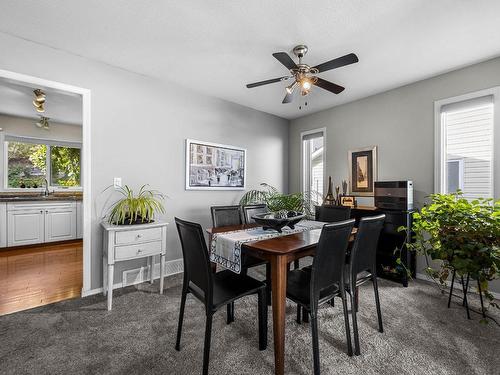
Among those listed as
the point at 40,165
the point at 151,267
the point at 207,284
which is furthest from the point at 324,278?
the point at 40,165

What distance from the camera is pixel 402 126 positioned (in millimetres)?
3334

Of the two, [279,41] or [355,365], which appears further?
[279,41]

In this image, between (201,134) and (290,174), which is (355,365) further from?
(290,174)

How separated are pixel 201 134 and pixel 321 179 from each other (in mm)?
2303

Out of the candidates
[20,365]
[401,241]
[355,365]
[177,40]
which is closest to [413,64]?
[401,241]

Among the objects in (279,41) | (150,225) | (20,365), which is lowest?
(20,365)

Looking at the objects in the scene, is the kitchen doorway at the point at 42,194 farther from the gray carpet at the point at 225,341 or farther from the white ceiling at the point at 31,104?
the gray carpet at the point at 225,341

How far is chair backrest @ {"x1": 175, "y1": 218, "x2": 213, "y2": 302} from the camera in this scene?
1.48 metres

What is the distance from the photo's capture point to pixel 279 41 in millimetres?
2281

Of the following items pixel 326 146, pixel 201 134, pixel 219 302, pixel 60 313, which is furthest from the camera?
pixel 326 146

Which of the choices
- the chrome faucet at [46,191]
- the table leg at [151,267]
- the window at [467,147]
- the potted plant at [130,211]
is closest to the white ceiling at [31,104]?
the chrome faucet at [46,191]

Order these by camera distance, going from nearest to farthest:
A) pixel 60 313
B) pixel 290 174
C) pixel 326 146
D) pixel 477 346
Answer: pixel 477 346 < pixel 60 313 < pixel 326 146 < pixel 290 174

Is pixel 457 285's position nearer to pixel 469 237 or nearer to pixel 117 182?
pixel 469 237

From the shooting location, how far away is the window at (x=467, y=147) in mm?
2666
